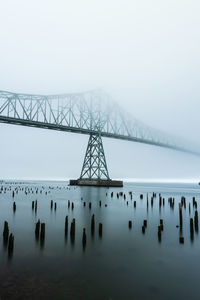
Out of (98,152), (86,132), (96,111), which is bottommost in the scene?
(98,152)

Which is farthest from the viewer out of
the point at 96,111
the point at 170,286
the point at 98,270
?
the point at 96,111

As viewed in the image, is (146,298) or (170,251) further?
(170,251)

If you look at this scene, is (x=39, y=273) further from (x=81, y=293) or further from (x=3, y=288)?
(x=81, y=293)

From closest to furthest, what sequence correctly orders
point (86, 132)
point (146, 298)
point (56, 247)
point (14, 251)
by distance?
1. point (146, 298)
2. point (14, 251)
3. point (56, 247)
4. point (86, 132)

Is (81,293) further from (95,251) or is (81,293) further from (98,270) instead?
(95,251)

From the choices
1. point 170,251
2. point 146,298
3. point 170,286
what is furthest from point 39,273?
point 170,251

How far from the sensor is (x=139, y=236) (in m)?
14.0

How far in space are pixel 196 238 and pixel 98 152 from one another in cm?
5378

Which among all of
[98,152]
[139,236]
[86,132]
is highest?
[86,132]

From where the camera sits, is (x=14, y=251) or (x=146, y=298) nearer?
(x=146, y=298)

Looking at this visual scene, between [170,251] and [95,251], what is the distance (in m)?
3.56

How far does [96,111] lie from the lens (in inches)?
2894

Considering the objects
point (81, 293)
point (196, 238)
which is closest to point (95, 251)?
point (81, 293)

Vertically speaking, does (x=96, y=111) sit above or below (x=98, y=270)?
above
